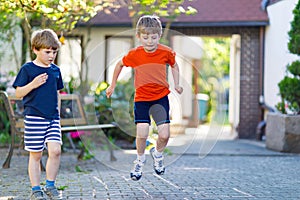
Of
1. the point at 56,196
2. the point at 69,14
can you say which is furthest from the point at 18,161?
the point at 56,196

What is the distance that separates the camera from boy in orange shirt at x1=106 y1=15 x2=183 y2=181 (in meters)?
5.82

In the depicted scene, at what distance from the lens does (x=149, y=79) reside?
234 inches

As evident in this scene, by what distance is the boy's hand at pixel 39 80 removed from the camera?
5457 millimetres

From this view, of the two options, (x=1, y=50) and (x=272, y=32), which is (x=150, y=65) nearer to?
(x=1, y=50)

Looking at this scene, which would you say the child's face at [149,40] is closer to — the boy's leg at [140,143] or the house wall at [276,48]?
the boy's leg at [140,143]

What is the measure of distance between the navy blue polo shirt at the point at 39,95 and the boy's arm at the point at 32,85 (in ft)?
0.17

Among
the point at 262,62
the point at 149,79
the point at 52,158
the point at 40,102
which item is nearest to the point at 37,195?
the point at 52,158

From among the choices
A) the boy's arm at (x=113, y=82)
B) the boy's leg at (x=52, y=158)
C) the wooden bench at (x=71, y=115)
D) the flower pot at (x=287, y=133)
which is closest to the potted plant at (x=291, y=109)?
the flower pot at (x=287, y=133)

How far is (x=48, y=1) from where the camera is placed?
8.13 metres

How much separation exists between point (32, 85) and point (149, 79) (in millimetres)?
1108

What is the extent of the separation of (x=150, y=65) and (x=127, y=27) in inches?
437

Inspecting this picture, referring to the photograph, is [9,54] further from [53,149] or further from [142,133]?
[53,149]

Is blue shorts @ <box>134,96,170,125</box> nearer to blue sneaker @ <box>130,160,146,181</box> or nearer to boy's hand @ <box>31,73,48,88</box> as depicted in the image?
blue sneaker @ <box>130,160,146,181</box>

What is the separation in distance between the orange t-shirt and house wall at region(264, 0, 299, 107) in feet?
26.1
